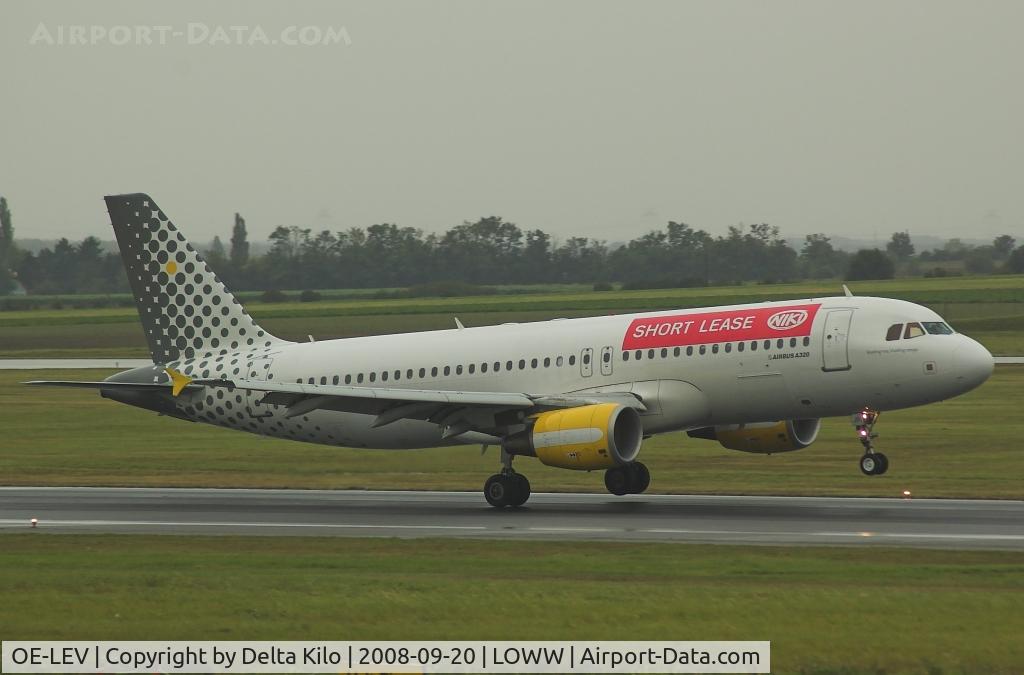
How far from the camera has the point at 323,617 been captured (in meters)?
19.7

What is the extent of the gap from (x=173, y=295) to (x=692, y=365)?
14.4 m

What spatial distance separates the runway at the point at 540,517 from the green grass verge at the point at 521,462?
2725mm

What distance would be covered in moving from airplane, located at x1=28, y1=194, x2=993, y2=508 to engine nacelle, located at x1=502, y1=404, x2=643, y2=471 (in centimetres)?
4

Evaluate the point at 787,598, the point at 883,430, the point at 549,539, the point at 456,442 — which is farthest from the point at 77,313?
the point at 787,598

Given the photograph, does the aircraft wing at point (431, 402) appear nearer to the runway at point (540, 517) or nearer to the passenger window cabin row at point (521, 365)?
the passenger window cabin row at point (521, 365)

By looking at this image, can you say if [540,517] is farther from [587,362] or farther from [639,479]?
[639,479]

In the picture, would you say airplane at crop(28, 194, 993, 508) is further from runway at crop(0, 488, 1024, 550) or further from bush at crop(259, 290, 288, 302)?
bush at crop(259, 290, 288, 302)

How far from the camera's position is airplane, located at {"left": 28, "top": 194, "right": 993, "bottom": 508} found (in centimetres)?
3372

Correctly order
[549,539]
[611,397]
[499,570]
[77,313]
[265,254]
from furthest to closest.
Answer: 1. [265,254]
2. [77,313]
3. [611,397]
4. [549,539]
5. [499,570]

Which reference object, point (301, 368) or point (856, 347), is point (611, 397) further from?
point (301, 368)

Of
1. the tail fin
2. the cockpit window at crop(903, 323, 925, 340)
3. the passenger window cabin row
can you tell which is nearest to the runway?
the passenger window cabin row

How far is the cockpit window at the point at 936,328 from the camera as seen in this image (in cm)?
3400

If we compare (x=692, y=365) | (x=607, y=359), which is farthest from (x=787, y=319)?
(x=607, y=359)

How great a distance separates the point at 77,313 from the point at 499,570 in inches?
4496
